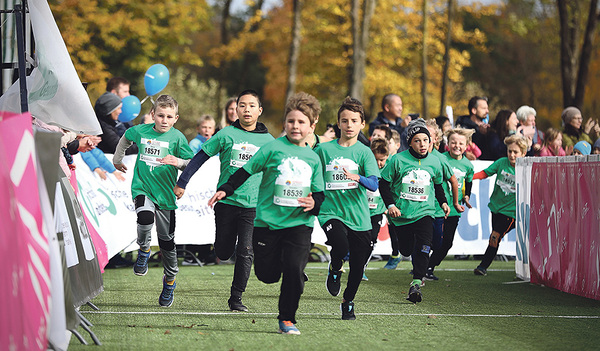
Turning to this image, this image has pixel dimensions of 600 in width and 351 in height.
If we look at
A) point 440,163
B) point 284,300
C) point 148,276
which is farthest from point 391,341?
point 148,276

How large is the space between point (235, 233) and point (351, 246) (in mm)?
1207

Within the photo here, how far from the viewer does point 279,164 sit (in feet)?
23.1

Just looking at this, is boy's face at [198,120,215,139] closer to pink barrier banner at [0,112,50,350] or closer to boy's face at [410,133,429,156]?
boy's face at [410,133,429,156]

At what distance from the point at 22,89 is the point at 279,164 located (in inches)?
88.2

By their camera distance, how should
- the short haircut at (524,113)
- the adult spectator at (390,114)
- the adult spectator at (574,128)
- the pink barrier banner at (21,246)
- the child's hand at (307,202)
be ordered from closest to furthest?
1. the pink barrier banner at (21,246)
2. the child's hand at (307,202)
3. the adult spectator at (390,114)
4. the adult spectator at (574,128)
5. the short haircut at (524,113)

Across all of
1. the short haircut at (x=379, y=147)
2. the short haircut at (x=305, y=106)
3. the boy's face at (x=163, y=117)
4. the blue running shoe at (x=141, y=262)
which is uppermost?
the short haircut at (x=305, y=106)

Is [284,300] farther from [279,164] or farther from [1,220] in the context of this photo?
[1,220]

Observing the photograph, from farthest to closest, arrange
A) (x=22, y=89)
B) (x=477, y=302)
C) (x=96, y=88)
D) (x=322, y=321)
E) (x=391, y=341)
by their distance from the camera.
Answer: (x=96, y=88)
(x=477, y=302)
(x=322, y=321)
(x=22, y=89)
(x=391, y=341)

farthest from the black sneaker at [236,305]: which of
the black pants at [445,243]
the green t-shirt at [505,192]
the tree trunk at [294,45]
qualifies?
the tree trunk at [294,45]

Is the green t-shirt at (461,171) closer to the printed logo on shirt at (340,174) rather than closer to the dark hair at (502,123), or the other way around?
the dark hair at (502,123)

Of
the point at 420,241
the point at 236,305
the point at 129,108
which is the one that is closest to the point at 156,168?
the point at 236,305

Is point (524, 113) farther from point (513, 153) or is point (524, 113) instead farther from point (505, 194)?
point (505, 194)

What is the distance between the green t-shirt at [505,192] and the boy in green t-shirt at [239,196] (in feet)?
16.4

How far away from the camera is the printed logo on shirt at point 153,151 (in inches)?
344
